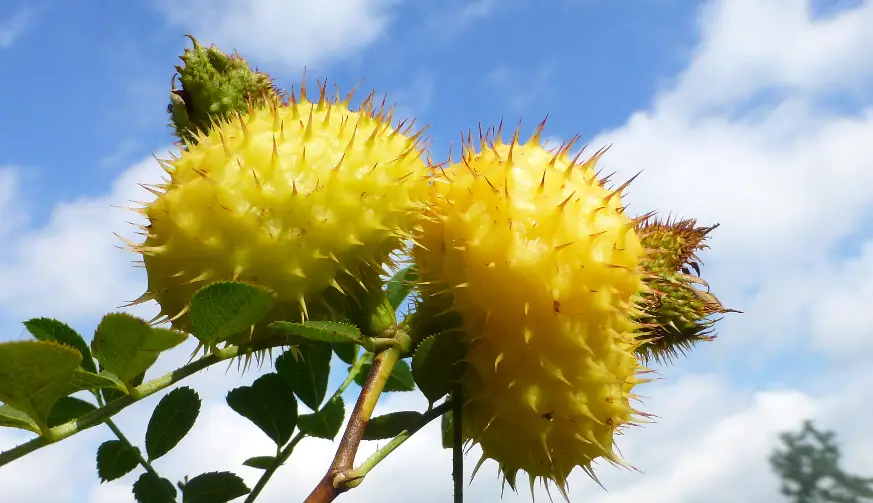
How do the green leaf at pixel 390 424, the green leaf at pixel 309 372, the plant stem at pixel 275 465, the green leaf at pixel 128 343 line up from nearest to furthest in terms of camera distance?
the green leaf at pixel 128 343
the green leaf at pixel 390 424
the plant stem at pixel 275 465
the green leaf at pixel 309 372

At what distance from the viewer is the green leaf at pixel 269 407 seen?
1.91m

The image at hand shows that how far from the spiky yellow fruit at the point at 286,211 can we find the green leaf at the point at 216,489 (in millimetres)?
491

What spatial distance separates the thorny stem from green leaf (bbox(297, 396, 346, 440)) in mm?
19

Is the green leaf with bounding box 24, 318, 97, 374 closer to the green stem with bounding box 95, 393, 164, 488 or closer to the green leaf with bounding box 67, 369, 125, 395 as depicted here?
the green leaf with bounding box 67, 369, 125, 395

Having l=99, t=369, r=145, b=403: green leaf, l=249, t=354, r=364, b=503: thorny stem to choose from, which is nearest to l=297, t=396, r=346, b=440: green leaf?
l=249, t=354, r=364, b=503: thorny stem

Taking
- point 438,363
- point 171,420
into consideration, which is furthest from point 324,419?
point 438,363

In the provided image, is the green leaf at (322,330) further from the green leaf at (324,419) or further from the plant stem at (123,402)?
the green leaf at (324,419)

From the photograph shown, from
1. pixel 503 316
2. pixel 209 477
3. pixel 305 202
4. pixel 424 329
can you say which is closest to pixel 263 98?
pixel 305 202

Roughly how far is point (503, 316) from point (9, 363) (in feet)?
2.85

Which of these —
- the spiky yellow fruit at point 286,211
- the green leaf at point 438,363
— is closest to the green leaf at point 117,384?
the spiky yellow fruit at point 286,211

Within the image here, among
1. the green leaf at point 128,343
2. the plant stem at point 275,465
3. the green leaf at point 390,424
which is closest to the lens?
the green leaf at point 128,343

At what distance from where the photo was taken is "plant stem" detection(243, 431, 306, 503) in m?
1.82

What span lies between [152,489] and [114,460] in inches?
4.5

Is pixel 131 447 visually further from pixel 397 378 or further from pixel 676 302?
pixel 676 302
